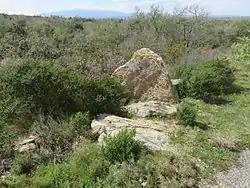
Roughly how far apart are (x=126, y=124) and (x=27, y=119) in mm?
2137

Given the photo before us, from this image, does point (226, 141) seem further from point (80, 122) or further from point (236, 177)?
point (80, 122)

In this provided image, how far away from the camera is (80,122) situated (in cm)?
788

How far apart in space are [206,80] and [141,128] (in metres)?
4.86

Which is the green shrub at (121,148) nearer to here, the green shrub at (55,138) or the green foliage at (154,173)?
the green foliage at (154,173)

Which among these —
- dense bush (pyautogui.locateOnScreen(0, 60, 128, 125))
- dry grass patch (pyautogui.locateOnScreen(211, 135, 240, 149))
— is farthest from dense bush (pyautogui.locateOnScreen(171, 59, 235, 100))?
dry grass patch (pyautogui.locateOnScreen(211, 135, 240, 149))

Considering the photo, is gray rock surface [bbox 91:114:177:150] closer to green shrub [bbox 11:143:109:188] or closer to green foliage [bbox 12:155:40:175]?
green shrub [bbox 11:143:109:188]

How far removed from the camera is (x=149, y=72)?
→ 431 inches

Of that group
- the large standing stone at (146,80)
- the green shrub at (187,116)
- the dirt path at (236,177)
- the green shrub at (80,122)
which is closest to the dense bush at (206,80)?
the large standing stone at (146,80)

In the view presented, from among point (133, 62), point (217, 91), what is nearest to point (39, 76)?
point (133, 62)

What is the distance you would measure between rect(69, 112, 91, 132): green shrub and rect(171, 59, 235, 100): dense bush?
475cm

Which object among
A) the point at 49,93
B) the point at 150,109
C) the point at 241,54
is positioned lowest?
the point at 241,54

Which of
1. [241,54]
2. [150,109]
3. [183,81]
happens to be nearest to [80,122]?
[150,109]

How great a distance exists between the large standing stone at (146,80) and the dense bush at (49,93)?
1.49 metres

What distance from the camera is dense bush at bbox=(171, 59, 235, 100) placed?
12016 millimetres
